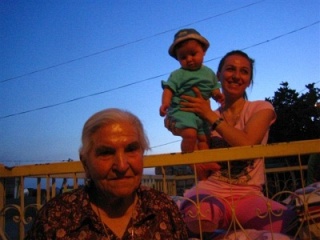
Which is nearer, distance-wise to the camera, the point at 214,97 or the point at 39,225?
the point at 39,225

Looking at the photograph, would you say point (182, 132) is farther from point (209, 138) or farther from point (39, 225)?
Answer: point (39, 225)

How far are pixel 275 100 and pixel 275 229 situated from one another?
46.3 ft

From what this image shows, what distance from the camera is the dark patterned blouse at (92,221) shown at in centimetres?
155

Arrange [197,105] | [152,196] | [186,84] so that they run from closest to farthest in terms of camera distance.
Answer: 1. [152,196]
2. [197,105]
3. [186,84]

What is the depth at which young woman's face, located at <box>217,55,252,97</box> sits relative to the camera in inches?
105

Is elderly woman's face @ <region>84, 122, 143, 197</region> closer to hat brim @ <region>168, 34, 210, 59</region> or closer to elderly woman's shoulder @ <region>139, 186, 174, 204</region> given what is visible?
elderly woman's shoulder @ <region>139, 186, 174, 204</region>

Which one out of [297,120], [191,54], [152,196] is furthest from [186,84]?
[297,120]

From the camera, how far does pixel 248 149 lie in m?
1.91

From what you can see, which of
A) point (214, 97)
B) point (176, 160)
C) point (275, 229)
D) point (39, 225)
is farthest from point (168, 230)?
point (214, 97)

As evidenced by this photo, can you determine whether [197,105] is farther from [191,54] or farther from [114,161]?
[114,161]

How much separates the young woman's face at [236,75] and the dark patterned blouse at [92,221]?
1258mm

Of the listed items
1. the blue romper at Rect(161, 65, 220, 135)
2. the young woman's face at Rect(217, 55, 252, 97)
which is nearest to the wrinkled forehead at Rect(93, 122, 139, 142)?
the blue romper at Rect(161, 65, 220, 135)

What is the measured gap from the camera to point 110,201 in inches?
66.7

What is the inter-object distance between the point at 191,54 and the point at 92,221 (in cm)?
174
